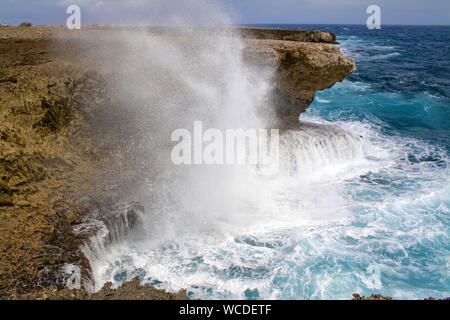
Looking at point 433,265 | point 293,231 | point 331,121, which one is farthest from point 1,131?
point 331,121

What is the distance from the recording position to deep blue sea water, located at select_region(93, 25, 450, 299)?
Result: 4.75m

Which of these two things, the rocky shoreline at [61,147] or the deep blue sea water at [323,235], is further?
the deep blue sea water at [323,235]

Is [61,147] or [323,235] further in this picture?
[323,235]

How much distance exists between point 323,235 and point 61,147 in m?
5.35

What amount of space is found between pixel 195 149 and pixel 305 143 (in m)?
3.46

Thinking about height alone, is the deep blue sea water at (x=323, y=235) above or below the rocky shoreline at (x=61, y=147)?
below

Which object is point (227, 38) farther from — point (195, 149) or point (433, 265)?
point (433, 265)

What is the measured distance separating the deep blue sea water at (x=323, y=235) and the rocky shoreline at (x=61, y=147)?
921 mm

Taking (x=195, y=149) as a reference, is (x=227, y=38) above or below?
above

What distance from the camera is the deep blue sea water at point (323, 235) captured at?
4.75 metres

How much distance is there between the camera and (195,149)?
6.94m

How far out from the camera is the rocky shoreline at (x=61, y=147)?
3.85 metres

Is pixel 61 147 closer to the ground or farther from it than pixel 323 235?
farther from it

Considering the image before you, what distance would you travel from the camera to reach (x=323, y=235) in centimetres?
589
